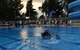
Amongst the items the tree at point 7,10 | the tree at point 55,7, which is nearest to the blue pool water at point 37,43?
the tree at point 7,10

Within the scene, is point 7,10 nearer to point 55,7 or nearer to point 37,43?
point 55,7

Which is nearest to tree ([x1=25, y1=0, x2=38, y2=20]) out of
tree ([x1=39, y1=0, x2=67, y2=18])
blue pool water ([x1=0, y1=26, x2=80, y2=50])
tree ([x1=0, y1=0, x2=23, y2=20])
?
tree ([x1=39, y1=0, x2=67, y2=18])

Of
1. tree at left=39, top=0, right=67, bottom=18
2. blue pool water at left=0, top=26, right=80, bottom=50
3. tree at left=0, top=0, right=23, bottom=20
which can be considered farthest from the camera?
tree at left=39, top=0, right=67, bottom=18

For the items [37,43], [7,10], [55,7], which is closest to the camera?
[37,43]

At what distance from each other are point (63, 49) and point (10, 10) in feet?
152

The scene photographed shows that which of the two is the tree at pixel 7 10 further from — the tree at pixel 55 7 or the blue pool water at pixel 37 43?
the blue pool water at pixel 37 43

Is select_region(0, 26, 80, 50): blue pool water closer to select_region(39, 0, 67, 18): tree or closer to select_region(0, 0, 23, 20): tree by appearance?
select_region(0, 0, 23, 20): tree

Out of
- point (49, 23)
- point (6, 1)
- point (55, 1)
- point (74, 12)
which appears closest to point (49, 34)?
point (74, 12)

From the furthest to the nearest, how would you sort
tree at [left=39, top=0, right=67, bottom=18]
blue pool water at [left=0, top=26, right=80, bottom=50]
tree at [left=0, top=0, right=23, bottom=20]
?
1. tree at [left=39, top=0, right=67, bottom=18]
2. tree at [left=0, top=0, right=23, bottom=20]
3. blue pool water at [left=0, top=26, right=80, bottom=50]

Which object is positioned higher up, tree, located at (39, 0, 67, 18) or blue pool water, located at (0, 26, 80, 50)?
tree, located at (39, 0, 67, 18)

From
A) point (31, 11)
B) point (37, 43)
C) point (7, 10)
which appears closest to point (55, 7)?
point (31, 11)

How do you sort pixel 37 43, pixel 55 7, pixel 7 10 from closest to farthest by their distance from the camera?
pixel 37 43, pixel 7 10, pixel 55 7

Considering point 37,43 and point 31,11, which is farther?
point 31,11

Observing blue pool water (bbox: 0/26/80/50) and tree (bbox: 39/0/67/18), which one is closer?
blue pool water (bbox: 0/26/80/50)
